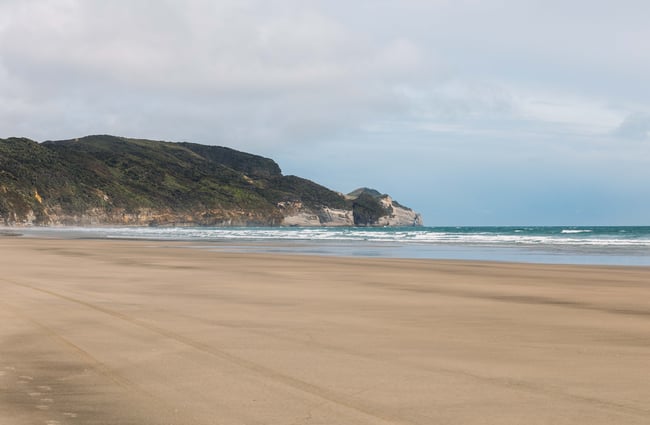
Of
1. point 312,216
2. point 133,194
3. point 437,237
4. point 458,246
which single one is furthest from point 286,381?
point 312,216

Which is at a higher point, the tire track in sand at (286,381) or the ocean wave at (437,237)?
the ocean wave at (437,237)

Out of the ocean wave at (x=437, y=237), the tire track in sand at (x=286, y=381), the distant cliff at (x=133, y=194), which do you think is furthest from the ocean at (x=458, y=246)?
the distant cliff at (x=133, y=194)

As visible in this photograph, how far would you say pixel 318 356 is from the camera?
20.4ft

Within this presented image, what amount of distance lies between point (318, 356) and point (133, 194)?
509 feet

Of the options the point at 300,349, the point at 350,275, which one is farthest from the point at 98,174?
the point at 300,349

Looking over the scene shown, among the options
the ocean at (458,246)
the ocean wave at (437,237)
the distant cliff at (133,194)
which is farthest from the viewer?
the distant cliff at (133,194)

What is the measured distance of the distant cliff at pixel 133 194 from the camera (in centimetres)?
12744

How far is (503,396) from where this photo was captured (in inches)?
187

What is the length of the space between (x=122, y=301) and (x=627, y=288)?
1082cm

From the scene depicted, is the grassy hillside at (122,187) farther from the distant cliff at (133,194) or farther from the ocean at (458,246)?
the ocean at (458,246)

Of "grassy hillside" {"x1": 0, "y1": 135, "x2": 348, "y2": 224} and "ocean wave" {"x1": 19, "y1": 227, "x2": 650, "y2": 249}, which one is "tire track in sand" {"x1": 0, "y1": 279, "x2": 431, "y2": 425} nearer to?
"ocean wave" {"x1": 19, "y1": 227, "x2": 650, "y2": 249}

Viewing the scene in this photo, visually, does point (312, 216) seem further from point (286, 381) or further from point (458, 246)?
point (286, 381)

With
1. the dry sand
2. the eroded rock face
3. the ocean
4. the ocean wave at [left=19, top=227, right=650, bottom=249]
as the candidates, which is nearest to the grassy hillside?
the eroded rock face

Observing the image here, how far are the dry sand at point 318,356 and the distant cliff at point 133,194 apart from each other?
4594 inches
